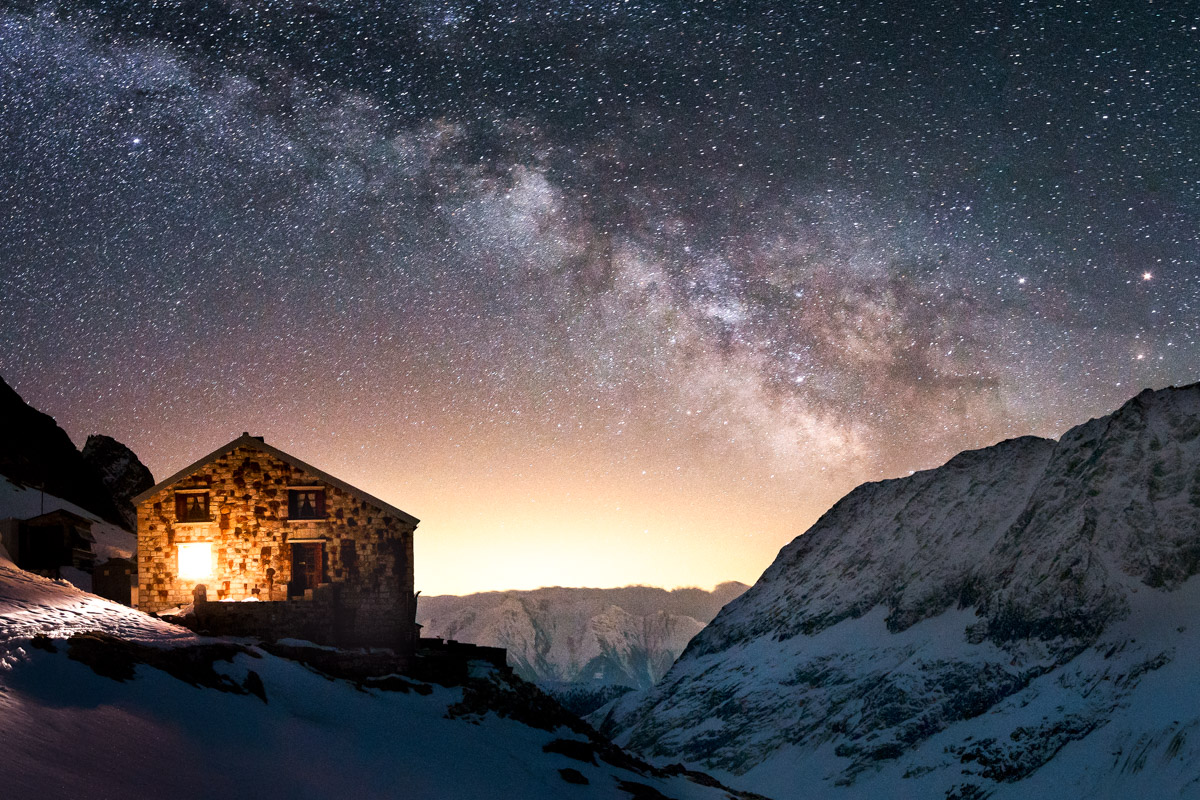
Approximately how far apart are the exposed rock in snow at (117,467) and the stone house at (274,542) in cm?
7365

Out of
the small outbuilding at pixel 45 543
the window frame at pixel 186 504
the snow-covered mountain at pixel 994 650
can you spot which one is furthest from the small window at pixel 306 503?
the snow-covered mountain at pixel 994 650

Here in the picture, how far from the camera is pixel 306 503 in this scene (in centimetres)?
3691

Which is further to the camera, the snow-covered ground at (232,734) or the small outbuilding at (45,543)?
the small outbuilding at (45,543)

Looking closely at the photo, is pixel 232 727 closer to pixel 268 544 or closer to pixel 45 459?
pixel 268 544

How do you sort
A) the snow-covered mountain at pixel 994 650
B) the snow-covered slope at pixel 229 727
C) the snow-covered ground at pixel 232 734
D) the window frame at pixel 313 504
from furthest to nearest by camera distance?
the snow-covered mountain at pixel 994 650 < the window frame at pixel 313 504 < the snow-covered slope at pixel 229 727 < the snow-covered ground at pixel 232 734

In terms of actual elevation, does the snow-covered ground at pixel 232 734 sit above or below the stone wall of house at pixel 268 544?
below

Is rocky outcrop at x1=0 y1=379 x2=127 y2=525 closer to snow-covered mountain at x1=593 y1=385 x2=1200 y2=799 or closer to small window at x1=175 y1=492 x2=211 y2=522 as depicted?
small window at x1=175 y1=492 x2=211 y2=522

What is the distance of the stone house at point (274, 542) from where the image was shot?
35844 millimetres

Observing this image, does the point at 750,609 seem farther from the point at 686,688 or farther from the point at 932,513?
the point at 932,513

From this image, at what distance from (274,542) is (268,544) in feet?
0.71

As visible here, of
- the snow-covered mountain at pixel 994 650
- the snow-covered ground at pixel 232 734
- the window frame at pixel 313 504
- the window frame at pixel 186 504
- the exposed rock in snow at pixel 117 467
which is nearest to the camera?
the snow-covered ground at pixel 232 734

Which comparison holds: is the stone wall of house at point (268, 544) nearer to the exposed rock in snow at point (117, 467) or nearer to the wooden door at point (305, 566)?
the wooden door at point (305, 566)

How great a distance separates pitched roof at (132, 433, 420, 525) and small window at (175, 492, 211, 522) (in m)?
0.67

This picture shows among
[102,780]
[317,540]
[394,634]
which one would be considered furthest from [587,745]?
[102,780]
